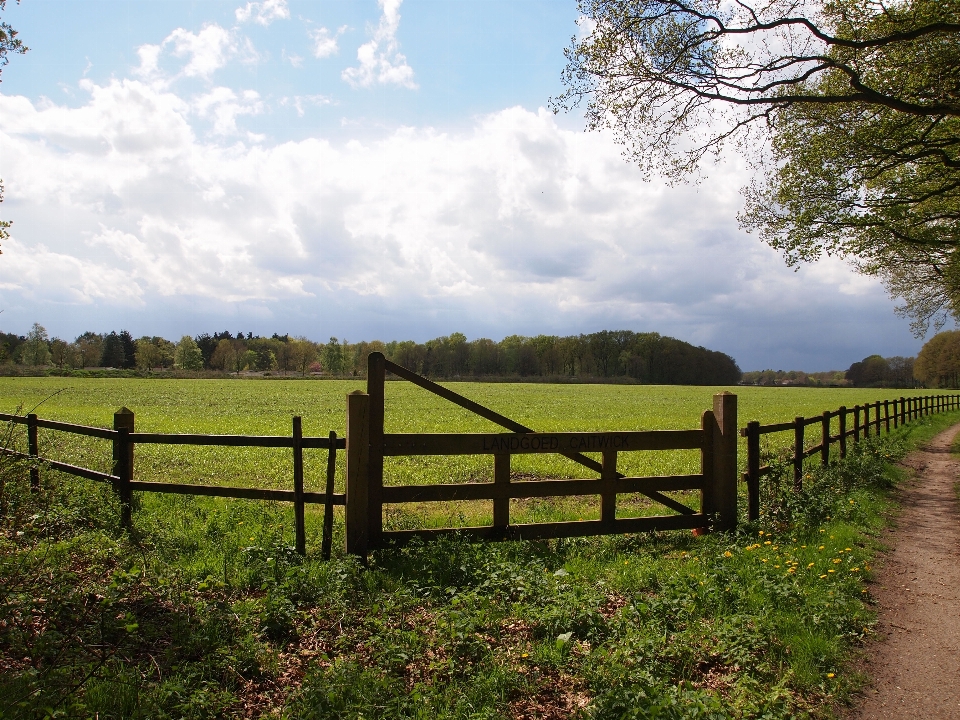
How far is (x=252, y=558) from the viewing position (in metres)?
7.02

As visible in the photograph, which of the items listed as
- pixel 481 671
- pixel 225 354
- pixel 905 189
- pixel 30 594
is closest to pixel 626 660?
pixel 481 671

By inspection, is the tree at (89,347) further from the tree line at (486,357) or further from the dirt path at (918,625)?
the dirt path at (918,625)

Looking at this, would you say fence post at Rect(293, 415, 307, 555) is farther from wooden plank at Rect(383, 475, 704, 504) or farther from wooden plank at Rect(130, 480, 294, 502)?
wooden plank at Rect(383, 475, 704, 504)

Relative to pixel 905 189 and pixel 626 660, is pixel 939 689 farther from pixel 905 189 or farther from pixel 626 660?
pixel 905 189

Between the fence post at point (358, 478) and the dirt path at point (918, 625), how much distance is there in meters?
4.80

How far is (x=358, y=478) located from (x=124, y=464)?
3967 mm

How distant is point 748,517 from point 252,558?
23.2 ft

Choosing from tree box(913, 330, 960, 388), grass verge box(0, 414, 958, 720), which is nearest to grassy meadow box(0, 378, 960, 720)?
grass verge box(0, 414, 958, 720)

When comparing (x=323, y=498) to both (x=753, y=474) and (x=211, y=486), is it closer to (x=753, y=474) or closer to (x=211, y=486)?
(x=211, y=486)

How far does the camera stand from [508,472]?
7.55m

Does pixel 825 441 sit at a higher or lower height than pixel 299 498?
lower

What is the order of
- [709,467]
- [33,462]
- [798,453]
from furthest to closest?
[798,453]
[709,467]
[33,462]

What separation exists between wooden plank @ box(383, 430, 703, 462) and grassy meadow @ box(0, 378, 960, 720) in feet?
3.64

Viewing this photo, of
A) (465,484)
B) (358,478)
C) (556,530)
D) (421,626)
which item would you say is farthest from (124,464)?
(556,530)
